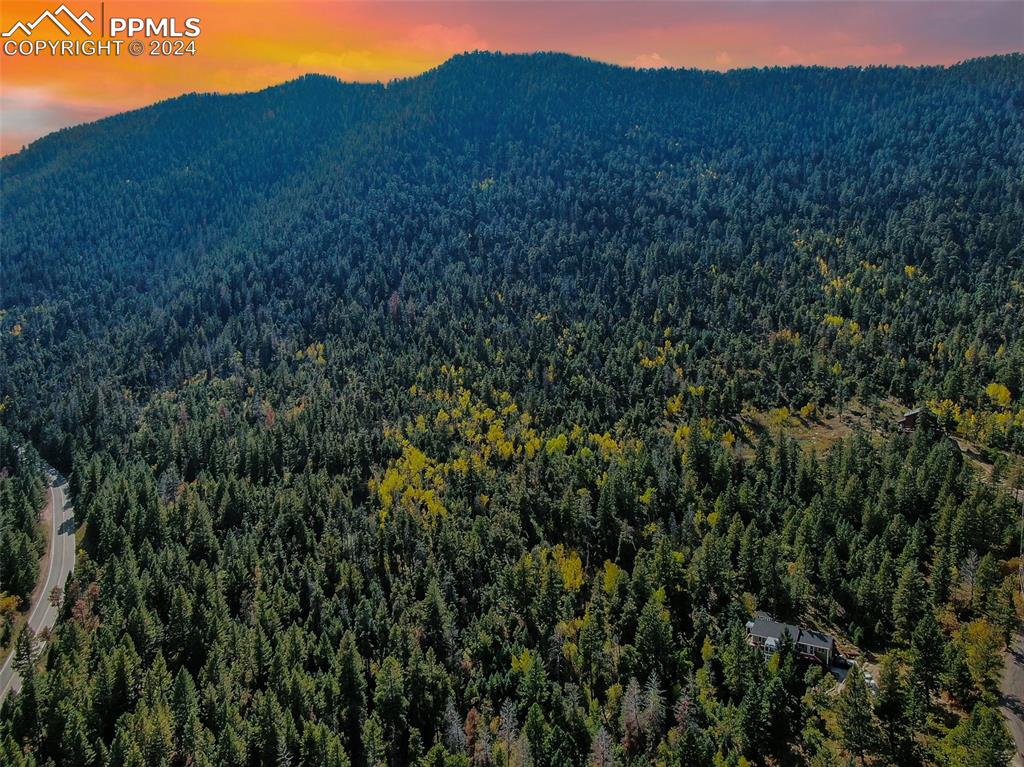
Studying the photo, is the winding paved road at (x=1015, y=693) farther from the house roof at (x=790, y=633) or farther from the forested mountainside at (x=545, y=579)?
the house roof at (x=790, y=633)

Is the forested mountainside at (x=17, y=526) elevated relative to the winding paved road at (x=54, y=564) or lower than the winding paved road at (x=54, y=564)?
elevated

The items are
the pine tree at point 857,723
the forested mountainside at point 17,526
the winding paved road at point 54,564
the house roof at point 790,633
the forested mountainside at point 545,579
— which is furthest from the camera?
the forested mountainside at point 17,526

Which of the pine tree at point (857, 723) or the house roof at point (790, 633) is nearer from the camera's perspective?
the pine tree at point (857, 723)

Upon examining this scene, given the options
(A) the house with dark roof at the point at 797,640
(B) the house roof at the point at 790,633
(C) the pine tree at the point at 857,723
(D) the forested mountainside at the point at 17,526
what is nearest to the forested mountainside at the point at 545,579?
(C) the pine tree at the point at 857,723

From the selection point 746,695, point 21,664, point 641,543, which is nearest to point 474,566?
point 641,543

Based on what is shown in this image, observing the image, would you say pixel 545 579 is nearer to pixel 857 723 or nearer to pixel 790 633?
pixel 790 633

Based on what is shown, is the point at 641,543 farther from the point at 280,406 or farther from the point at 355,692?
the point at 280,406

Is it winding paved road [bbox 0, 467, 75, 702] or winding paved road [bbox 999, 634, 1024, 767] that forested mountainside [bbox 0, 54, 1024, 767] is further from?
winding paved road [bbox 0, 467, 75, 702]

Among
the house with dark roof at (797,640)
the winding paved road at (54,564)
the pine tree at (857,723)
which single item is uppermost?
the pine tree at (857,723)
